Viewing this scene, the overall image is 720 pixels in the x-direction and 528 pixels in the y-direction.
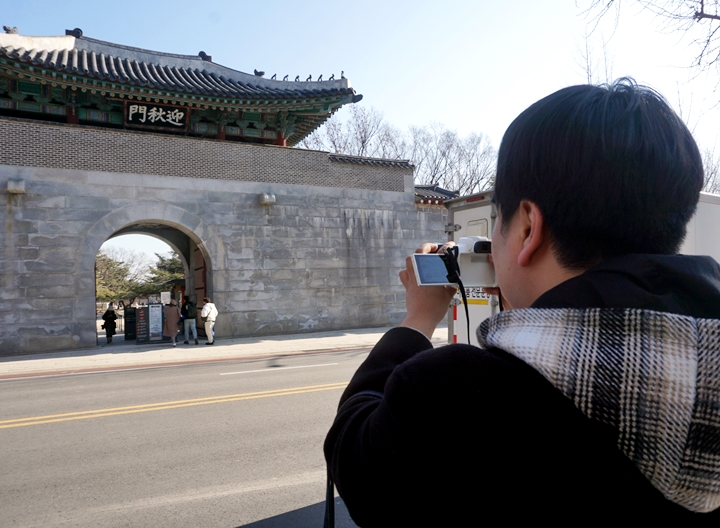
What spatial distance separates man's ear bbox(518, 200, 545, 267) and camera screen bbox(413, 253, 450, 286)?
0.39 metres

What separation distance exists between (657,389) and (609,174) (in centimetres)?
37

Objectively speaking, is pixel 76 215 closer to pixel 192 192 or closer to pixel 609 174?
pixel 192 192

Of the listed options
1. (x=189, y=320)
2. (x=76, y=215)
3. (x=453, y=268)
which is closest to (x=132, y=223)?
(x=76, y=215)

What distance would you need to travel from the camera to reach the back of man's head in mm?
907

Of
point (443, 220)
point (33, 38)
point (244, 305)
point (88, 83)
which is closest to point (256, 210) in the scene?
point (244, 305)

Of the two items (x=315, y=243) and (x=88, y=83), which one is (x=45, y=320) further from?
(x=315, y=243)

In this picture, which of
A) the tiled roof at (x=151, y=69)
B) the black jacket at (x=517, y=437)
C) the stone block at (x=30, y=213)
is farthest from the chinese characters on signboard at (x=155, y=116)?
the black jacket at (x=517, y=437)

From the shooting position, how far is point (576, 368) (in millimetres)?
760

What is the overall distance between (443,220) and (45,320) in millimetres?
14726

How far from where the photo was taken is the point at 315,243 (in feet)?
64.0

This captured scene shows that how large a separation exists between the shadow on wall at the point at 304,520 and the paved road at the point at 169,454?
0.01 metres

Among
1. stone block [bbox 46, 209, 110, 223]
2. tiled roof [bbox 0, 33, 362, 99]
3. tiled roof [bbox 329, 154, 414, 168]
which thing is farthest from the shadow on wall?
tiled roof [bbox 329, 154, 414, 168]

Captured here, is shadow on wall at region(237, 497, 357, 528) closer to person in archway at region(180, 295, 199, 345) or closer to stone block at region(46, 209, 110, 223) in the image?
person in archway at region(180, 295, 199, 345)

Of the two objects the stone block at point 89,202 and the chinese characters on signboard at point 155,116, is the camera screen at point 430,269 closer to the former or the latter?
the stone block at point 89,202
